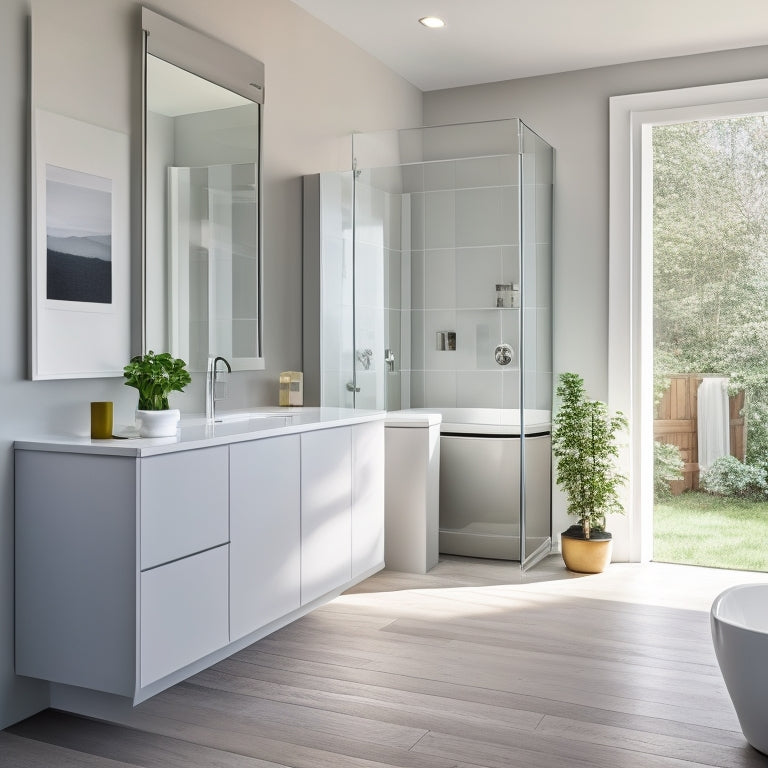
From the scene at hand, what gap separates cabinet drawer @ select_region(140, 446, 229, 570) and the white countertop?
0.11 ft

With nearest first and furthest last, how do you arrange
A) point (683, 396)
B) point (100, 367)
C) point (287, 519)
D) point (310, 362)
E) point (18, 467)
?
point (18, 467) < point (100, 367) < point (287, 519) < point (310, 362) < point (683, 396)

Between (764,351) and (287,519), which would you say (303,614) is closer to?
(287,519)

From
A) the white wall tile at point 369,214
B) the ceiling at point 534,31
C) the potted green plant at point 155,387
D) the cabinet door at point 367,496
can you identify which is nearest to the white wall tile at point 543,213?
the ceiling at point 534,31

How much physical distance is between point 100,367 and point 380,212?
1982 mm

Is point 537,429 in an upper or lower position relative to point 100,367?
lower

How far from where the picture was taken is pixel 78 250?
257 cm

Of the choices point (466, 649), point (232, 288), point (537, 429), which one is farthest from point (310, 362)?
point (466, 649)

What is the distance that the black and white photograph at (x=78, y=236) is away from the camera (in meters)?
2.48

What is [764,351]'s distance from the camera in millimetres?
4207

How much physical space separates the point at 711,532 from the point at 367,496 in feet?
6.60

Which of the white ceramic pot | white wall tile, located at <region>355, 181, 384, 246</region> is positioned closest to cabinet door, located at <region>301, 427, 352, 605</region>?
the white ceramic pot

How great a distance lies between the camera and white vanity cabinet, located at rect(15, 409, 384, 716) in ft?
7.22

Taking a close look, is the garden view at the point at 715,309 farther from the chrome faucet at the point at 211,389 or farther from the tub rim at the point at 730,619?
the chrome faucet at the point at 211,389

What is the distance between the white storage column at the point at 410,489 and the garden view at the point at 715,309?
134cm
